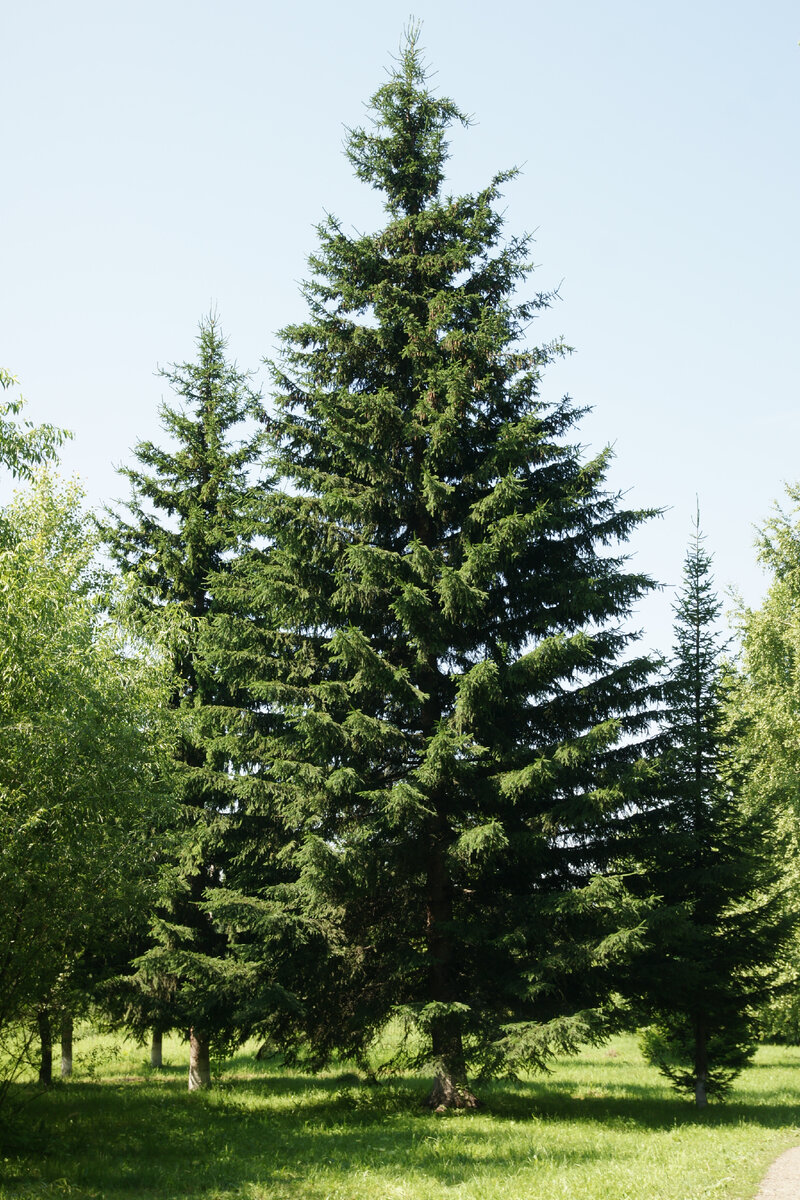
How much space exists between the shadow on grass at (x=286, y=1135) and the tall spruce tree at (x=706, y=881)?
→ 169cm

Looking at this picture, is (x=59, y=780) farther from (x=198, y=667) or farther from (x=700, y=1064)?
(x=700, y=1064)

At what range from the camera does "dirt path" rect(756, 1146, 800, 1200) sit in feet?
30.8

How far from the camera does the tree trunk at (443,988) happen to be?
47.4 ft

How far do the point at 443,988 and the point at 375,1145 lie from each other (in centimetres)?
320

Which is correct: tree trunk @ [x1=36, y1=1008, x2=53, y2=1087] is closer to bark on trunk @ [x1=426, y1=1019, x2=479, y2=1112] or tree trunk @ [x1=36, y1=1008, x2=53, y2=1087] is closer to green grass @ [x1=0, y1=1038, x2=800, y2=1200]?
green grass @ [x1=0, y1=1038, x2=800, y2=1200]

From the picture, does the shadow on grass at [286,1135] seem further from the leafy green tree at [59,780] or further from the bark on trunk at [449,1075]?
the leafy green tree at [59,780]

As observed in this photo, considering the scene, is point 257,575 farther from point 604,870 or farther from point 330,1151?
point 330,1151

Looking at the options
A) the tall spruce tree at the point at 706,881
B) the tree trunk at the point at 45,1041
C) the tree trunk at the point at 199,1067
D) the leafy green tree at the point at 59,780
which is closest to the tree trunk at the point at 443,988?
the tall spruce tree at the point at 706,881

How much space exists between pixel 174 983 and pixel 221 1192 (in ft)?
27.3

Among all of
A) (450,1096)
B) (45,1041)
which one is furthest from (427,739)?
(45,1041)

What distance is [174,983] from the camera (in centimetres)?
1791

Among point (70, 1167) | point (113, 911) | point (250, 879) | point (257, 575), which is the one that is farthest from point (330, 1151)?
point (257, 575)

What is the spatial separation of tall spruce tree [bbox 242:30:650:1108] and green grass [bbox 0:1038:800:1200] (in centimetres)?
138

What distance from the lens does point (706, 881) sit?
1631cm
